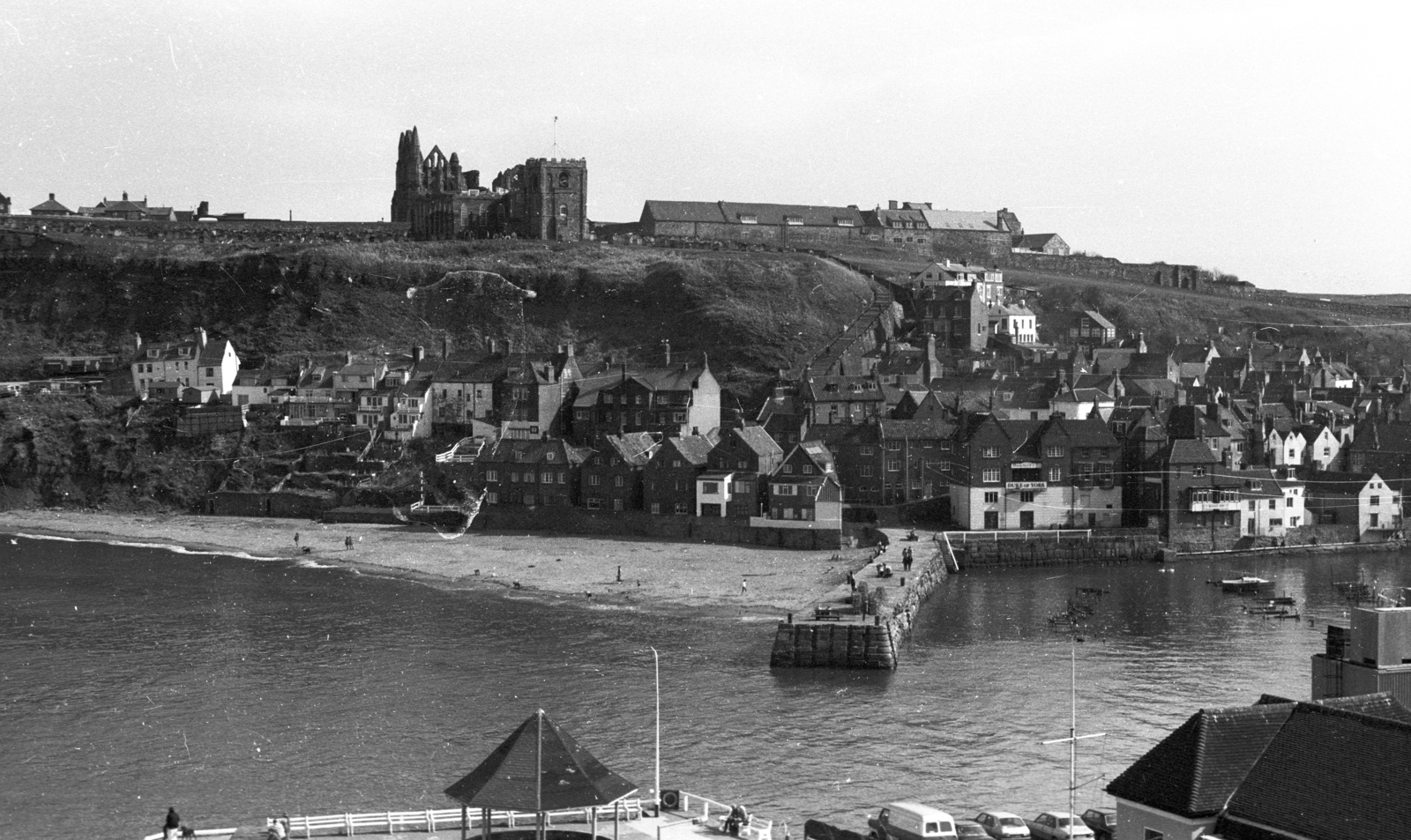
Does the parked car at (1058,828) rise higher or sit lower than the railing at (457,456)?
lower

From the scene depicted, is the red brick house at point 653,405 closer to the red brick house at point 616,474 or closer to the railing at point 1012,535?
the red brick house at point 616,474

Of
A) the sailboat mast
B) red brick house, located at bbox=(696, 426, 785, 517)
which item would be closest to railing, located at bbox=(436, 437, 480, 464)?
red brick house, located at bbox=(696, 426, 785, 517)

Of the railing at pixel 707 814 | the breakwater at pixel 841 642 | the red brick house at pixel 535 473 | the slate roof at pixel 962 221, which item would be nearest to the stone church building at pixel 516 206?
the slate roof at pixel 962 221

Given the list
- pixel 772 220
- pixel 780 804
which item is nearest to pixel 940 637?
pixel 780 804

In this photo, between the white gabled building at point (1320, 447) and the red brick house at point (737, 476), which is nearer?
the red brick house at point (737, 476)

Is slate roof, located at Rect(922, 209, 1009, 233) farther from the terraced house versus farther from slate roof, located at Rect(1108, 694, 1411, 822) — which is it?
slate roof, located at Rect(1108, 694, 1411, 822)

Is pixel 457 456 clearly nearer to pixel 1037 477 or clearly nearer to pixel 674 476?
pixel 674 476

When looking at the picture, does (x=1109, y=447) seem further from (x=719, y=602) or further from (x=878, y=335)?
(x=878, y=335)
